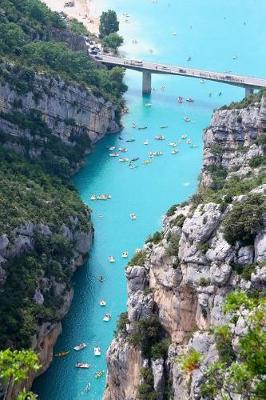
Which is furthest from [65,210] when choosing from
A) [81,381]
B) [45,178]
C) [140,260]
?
[140,260]

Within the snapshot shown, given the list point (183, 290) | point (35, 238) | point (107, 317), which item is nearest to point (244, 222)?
point (183, 290)

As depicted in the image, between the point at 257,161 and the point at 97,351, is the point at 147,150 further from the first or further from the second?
the point at 97,351

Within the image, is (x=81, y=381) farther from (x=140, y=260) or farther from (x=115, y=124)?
(x=115, y=124)

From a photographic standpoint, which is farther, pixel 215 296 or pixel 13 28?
pixel 13 28

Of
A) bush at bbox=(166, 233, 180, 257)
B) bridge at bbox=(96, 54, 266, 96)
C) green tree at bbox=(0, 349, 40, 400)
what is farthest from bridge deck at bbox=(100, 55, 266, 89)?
green tree at bbox=(0, 349, 40, 400)

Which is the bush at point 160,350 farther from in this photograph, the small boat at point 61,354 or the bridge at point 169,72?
→ the bridge at point 169,72
